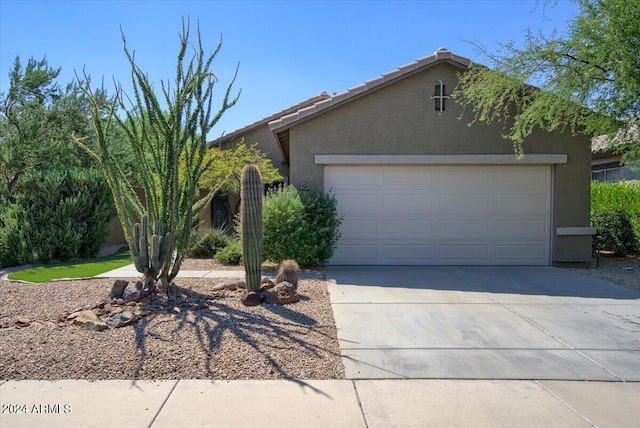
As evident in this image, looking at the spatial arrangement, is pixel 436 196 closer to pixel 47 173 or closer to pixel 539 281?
pixel 539 281

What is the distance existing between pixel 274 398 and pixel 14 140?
1364cm

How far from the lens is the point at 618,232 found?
13.1 metres

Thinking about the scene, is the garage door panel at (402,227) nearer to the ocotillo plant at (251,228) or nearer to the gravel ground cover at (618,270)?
the gravel ground cover at (618,270)

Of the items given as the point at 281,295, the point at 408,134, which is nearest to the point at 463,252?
the point at 408,134

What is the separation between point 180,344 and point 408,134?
7.51 meters

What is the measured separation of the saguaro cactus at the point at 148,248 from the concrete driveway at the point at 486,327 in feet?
9.33

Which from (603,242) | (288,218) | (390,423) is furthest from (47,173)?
(603,242)

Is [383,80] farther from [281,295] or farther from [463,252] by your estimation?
[281,295]

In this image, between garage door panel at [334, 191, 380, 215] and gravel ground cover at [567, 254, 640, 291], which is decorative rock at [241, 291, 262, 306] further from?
gravel ground cover at [567, 254, 640, 291]

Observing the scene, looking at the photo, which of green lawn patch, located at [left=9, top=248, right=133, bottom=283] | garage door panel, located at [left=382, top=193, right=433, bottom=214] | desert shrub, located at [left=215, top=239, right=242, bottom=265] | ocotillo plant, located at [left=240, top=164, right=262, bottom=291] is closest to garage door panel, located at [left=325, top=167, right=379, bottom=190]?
garage door panel, located at [left=382, top=193, right=433, bottom=214]

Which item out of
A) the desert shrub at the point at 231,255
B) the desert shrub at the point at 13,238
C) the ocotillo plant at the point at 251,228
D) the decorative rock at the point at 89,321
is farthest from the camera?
the desert shrub at the point at 13,238

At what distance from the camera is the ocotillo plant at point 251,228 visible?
715 centimetres

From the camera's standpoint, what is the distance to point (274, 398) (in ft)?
13.3

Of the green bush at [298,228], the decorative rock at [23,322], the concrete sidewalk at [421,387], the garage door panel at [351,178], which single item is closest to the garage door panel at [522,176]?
the garage door panel at [351,178]
